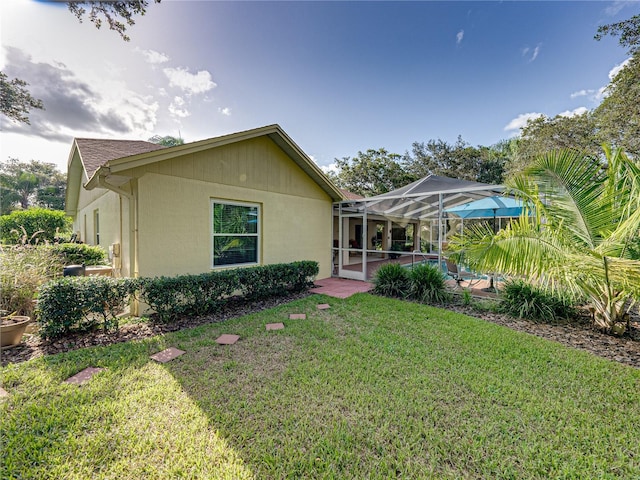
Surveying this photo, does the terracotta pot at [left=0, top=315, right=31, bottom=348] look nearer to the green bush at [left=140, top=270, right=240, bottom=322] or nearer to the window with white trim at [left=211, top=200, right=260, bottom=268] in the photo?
the green bush at [left=140, top=270, right=240, bottom=322]

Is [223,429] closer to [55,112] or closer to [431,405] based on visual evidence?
[431,405]

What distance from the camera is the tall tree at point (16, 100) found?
10391 millimetres

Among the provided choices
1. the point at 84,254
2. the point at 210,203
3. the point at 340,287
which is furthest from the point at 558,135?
the point at 84,254

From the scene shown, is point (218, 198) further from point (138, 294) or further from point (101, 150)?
point (101, 150)

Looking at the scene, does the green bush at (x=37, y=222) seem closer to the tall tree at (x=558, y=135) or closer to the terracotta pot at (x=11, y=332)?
the terracotta pot at (x=11, y=332)

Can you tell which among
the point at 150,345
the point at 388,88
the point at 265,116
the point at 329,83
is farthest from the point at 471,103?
the point at 150,345

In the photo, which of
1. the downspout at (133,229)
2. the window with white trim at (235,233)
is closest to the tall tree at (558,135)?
the window with white trim at (235,233)

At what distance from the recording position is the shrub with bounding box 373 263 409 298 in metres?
8.05

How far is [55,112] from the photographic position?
10.4m

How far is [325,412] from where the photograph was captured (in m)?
2.90

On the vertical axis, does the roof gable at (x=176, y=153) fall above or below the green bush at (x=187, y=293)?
above

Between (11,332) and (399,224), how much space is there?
19.6m

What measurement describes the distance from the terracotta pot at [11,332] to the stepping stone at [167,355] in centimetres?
250

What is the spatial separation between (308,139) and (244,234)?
1032cm
